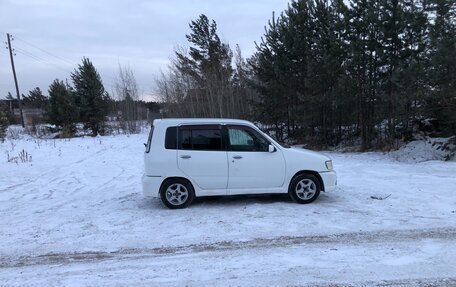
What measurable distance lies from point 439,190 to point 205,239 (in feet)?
20.4

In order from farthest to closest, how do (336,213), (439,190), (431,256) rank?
(439,190) → (336,213) → (431,256)

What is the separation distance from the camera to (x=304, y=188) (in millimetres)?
8148

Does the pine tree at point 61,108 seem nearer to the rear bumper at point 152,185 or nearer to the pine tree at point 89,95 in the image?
the pine tree at point 89,95

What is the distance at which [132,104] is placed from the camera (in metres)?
52.1

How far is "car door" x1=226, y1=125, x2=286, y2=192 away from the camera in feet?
25.9

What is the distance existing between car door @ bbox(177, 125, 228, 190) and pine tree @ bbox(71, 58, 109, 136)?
3574cm

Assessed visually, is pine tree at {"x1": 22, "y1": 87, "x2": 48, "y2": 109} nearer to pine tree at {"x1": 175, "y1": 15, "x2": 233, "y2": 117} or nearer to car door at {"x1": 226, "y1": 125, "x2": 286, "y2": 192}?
pine tree at {"x1": 175, "y1": 15, "x2": 233, "y2": 117}

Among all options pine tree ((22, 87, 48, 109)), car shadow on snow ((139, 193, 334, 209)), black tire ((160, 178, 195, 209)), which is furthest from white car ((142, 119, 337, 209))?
pine tree ((22, 87, 48, 109))

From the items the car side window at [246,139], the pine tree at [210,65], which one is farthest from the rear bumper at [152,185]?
the pine tree at [210,65]

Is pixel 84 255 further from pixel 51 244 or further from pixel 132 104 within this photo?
pixel 132 104

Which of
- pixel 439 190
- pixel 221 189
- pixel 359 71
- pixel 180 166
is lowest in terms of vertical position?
pixel 439 190

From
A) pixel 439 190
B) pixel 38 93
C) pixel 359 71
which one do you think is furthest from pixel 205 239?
pixel 38 93

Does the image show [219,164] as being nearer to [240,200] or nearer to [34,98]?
[240,200]

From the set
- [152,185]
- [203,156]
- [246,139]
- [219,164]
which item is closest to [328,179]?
[246,139]
